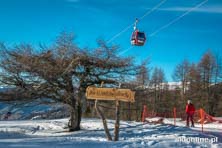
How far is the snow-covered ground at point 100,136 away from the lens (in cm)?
1500

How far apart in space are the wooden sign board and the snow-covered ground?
5.27 ft

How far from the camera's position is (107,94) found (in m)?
16.3

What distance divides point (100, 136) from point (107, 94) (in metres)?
5.19

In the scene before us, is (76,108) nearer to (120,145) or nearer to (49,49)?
(49,49)

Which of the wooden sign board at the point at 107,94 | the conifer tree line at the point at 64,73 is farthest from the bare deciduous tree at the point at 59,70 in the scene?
the wooden sign board at the point at 107,94

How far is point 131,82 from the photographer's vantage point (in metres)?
26.2

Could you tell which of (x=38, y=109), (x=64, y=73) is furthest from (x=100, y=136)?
(x=38, y=109)

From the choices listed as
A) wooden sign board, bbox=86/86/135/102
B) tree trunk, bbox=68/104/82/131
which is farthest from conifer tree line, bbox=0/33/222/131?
wooden sign board, bbox=86/86/135/102

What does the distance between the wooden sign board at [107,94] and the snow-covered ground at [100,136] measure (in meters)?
1.61

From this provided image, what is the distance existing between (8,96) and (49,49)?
381 cm

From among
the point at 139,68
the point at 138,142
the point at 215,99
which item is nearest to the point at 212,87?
the point at 215,99

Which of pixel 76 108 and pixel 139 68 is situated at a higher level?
pixel 139 68

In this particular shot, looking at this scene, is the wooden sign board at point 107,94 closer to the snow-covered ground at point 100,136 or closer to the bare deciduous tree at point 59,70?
the snow-covered ground at point 100,136

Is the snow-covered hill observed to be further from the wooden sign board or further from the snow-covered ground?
the wooden sign board
